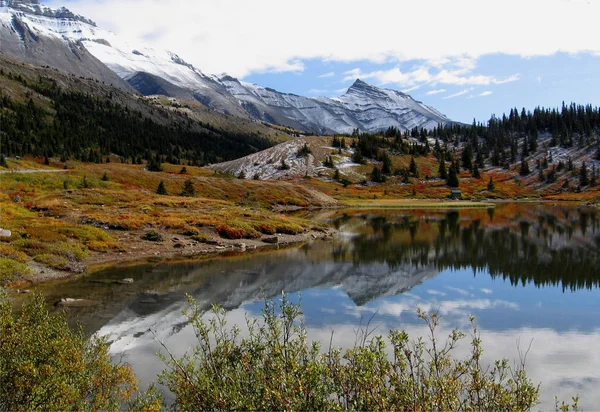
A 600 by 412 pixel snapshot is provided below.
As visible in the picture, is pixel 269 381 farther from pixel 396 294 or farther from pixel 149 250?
pixel 149 250

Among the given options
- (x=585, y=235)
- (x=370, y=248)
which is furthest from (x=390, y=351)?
(x=585, y=235)

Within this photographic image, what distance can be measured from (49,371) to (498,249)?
5539 centimetres

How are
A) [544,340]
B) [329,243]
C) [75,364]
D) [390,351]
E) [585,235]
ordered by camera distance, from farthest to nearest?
[585,235], [329,243], [544,340], [390,351], [75,364]

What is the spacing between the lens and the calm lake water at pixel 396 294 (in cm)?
2225

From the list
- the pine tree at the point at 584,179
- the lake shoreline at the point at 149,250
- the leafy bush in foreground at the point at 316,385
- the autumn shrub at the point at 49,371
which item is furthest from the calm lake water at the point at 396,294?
the pine tree at the point at 584,179

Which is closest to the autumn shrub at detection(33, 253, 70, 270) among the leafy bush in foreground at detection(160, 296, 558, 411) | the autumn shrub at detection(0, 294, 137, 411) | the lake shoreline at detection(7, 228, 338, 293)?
the lake shoreline at detection(7, 228, 338, 293)

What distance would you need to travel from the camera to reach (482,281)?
132 feet

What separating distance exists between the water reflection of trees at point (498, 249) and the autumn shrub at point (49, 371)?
36.3 meters

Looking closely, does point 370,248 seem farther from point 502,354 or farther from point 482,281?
point 502,354

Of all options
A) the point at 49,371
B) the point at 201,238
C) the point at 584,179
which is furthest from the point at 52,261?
the point at 584,179

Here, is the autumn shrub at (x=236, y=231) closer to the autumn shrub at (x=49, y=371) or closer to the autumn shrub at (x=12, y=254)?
the autumn shrub at (x=12, y=254)

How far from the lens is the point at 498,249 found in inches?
2238

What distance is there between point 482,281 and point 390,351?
22430 mm

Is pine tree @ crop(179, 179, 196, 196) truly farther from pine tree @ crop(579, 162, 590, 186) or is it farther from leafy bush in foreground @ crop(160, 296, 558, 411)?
pine tree @ crop(579, 162, 590, 186)
